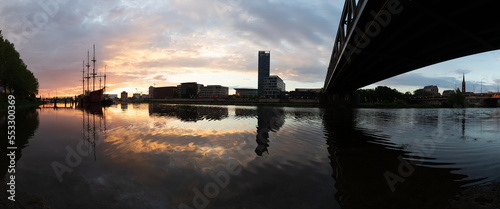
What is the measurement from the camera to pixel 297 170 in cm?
720

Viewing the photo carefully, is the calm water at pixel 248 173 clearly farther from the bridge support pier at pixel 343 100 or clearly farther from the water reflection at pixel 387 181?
the bridge support pier at pixel 343 100

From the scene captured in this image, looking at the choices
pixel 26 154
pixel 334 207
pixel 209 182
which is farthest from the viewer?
pixel 26 154

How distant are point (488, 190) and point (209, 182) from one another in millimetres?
7528

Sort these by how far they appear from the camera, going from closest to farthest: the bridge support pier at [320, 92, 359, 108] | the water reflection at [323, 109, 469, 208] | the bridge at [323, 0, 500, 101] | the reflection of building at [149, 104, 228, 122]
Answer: the water reflection at [323, 109, 469, 208]
the bridge at [323, 0, 500, 101]
the reflection of building at [149, 104, 228, 122]
the bridge support pier at [320, 92, 359, 108]

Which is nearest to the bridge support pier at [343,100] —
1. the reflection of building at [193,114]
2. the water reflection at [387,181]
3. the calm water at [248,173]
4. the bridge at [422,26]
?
the reflection of building at [193,114]

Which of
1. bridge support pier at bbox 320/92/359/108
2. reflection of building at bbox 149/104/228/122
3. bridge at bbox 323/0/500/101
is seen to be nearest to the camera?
bridge at bbox 323/0/500/101

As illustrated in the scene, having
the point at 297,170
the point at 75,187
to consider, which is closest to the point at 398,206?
the point at 297,170

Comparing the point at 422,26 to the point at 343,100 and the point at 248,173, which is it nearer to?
the point at 248,173

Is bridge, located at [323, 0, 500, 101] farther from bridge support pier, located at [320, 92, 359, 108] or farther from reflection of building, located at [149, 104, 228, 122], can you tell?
bridge support pier, located at [320, 92, 359, 108]

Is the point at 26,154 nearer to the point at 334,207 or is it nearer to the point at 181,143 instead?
the point at 181,143

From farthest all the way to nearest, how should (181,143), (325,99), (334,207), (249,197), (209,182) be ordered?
(325,99)
(181,143)
(209,182)
(249,197)
(334,207)

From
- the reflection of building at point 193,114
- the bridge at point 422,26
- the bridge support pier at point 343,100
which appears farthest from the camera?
the bridge support pier at point 343,100

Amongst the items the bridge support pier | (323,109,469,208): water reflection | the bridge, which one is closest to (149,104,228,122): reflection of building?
the bridge

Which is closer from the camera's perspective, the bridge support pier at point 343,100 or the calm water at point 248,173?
the calm water at point 248,173
